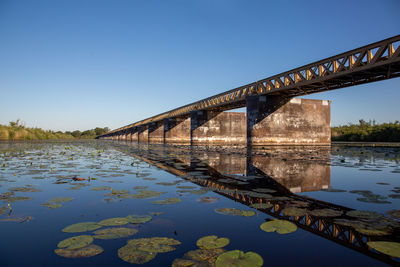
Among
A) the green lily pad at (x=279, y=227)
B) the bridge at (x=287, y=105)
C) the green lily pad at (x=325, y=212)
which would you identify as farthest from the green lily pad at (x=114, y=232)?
the bridge at (x=287, y=105)

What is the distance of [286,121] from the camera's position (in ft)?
66.4

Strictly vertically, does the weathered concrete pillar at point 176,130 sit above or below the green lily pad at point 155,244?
above

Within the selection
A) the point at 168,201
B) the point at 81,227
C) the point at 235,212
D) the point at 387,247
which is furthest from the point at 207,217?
the point at 387,247

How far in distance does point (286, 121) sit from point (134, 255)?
67.4 ft

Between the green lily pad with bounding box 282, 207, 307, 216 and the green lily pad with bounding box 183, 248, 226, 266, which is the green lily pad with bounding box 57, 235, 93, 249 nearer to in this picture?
the green lily pad with bounding box 183, 248, 226, 266

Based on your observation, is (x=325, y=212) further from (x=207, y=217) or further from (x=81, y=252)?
(x=81, y=252)

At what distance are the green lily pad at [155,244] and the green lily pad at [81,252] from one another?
202 millimetres

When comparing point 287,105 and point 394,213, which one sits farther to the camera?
point 287,105

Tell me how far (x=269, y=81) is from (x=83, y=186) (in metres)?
17.3

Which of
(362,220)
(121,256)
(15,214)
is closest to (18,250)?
(121,256)

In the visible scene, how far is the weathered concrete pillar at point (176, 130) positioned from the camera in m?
36.3

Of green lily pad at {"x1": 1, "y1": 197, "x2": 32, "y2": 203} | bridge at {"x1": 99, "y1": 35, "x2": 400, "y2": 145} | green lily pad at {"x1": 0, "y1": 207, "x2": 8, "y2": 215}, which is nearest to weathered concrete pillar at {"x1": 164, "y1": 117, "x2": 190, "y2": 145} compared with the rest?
bridge at {"x1": 99, "y1": 35, "x2": 400, "y2": 145}

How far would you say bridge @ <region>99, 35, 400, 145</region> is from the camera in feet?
40.2

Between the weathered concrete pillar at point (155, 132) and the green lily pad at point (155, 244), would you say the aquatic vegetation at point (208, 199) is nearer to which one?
the green lily pad at point (155, 244)
